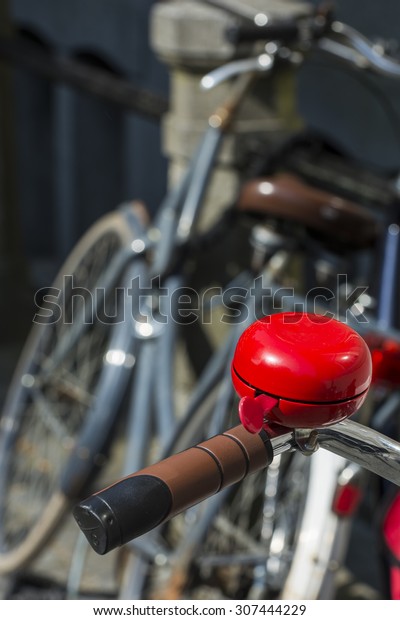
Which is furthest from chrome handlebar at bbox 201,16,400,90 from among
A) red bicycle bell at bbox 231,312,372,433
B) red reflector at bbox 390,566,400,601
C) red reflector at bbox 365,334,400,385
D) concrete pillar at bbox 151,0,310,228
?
red bicycle bell at bbox 231,312,372,433

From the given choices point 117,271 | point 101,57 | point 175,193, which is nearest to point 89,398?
point 117,271

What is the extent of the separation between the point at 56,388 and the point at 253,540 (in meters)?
0.93

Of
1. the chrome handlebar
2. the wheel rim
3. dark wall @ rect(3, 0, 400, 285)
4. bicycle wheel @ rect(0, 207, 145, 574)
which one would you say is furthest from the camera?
dark wall @ rect(3, 0, 400, 285)

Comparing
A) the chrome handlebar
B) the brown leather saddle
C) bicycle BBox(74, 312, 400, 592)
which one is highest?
the chrome handlebar

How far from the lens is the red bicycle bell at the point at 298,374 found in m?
1.22

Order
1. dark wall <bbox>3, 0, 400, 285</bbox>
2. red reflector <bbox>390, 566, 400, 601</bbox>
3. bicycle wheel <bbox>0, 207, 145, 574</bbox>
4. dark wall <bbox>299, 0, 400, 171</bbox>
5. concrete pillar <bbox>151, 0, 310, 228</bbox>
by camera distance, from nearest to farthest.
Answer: red reflector <bbox>390, 566, 400, 601</bbox> → concrete pillar <bbox>151, 0, 310, 228</bbox> → bicycle wheel <bbox>0, 207, 145, 574</bbox> → dark wall <bbox>299, 0, 400, 171</bbox> → dark wall <bbox>3, 0, 400, 285</bbox>

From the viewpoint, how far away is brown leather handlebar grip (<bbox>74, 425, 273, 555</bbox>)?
1132mm

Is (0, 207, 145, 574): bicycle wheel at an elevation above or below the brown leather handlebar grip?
below

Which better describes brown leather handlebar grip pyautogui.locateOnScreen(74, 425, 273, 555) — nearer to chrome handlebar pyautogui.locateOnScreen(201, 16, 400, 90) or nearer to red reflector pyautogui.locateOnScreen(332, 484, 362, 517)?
red reflector pyautogui.locateOnScreen(332, 484, 362, 517)

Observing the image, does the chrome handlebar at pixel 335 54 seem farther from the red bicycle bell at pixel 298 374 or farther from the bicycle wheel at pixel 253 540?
the red bicycle bell at pixel 298 374

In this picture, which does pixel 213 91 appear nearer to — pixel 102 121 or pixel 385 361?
pixel 385 361

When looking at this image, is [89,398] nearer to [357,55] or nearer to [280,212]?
[280,212]

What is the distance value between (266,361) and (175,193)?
1933 millimetres

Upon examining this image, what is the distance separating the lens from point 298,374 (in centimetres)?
121
